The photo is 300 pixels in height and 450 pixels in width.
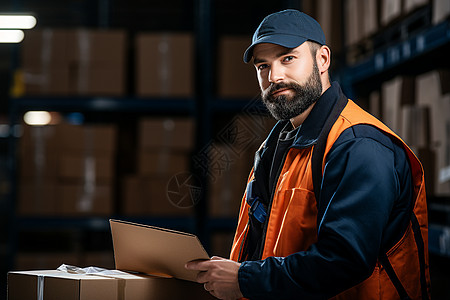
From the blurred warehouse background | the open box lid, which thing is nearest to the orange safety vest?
the open box lid

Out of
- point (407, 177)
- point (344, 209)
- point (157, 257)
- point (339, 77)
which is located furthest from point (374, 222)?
point (339, 77)

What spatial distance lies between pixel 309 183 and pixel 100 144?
315cm

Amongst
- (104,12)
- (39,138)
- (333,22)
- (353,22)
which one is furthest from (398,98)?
(104,12)

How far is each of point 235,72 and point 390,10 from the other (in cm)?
156

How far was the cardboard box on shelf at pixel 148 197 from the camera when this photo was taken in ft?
14.7

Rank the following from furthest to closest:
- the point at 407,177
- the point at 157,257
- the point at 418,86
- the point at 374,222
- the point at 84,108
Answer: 1. the point at 84,108
2. the point at 418,86
3. the point at 157,257
4. the point at 407,177
5. the point at 374,222

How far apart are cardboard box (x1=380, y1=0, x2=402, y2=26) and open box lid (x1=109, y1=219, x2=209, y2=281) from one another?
213cm

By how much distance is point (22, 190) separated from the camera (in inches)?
176

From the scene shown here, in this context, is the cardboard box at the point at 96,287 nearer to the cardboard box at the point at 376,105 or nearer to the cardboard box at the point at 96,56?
the cardboard box at the point at 376,105

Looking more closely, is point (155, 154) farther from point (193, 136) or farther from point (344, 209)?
point (344, 209)

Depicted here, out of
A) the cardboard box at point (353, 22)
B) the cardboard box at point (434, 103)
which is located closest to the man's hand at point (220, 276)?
the cardboard box at point (434, 103)

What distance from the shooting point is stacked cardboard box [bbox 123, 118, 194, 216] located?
4.48 metres

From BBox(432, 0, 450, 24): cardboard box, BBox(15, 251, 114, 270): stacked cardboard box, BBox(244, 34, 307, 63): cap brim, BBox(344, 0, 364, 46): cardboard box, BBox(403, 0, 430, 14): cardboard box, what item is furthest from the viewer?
BBox(15, 251, 114, 270): stacked cardboard box

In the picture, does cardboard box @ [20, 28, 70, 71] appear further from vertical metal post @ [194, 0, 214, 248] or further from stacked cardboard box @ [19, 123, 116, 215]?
vertical metal post @ [194, 0, 214, 248]
